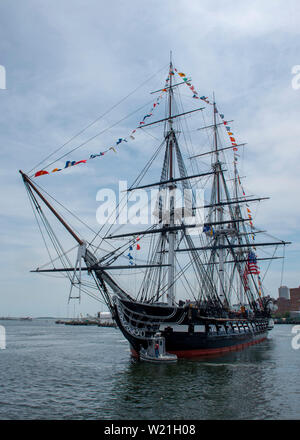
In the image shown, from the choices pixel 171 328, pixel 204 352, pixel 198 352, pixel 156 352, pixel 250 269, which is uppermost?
pixel 250 269

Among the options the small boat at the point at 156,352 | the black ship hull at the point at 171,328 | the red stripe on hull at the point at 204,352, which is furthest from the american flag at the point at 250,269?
the small boat at the point at 156,352

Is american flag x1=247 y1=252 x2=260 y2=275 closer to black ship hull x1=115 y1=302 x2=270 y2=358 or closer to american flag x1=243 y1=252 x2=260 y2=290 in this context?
american flag x1=243 y1=252 x2=260 y2=290

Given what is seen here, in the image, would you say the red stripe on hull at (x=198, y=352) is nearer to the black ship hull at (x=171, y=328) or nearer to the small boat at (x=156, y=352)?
the black ship hull at (x=171, y=328)

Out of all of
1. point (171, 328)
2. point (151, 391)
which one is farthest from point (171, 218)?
point (151, 391)

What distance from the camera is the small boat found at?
89.7 ft

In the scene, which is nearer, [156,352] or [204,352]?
[156,352]

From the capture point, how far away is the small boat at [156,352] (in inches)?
1076

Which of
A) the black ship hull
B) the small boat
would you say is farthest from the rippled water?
the black ship hull

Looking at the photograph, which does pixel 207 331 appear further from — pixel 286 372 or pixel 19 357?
pixel 19 357

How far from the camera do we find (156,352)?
2753 cm

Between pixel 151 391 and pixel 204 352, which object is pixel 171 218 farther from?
pixel 151 391

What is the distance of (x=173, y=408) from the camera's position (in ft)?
50.2

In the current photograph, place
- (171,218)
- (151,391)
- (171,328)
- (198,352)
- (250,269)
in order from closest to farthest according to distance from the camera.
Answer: (151,391) < (171,328) < (198,352) < (171,218) < (250,269)
